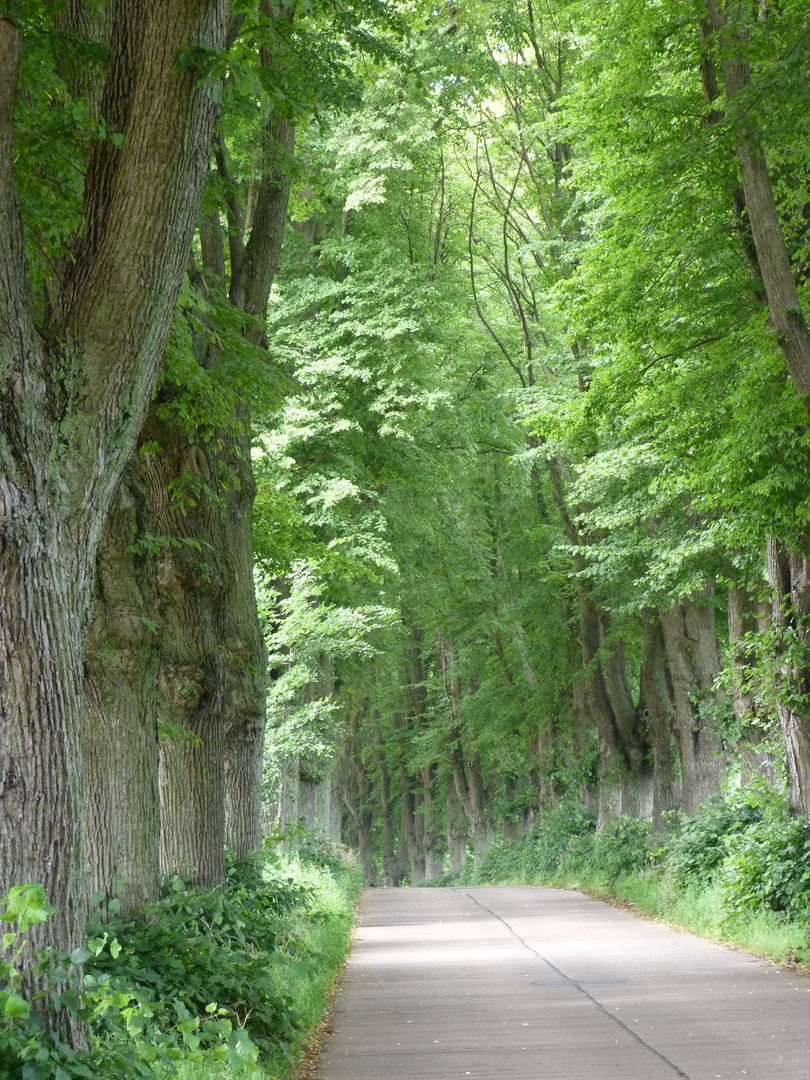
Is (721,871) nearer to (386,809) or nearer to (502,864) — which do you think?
(502,864)

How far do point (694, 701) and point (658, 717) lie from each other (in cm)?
351

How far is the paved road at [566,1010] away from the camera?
8172 millimetres

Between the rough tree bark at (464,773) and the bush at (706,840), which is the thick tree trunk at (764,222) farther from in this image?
the rough tree bark at (464,773)

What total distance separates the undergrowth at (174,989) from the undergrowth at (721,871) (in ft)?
15.9

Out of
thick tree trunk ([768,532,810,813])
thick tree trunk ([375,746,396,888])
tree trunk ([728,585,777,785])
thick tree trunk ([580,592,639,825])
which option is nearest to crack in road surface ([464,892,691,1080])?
thick tree trunk ([768,532,810,813])

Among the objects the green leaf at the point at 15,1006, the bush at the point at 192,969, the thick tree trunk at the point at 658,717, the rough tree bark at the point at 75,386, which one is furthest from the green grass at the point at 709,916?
the green leaf at the point at 15,1006

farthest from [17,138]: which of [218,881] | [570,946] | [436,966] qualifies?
[570,946]

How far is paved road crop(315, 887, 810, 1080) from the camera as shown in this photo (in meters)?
8.17

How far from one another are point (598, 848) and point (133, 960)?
69.6 ft

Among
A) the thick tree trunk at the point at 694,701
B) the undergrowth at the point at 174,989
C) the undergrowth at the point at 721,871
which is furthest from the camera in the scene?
the thick tree trunk at the point at 694,701

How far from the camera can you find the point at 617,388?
47.2 ft

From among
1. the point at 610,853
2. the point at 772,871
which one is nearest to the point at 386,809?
the point at 610,853

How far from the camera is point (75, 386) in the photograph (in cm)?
593

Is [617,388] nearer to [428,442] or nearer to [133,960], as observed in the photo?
[133,960]
